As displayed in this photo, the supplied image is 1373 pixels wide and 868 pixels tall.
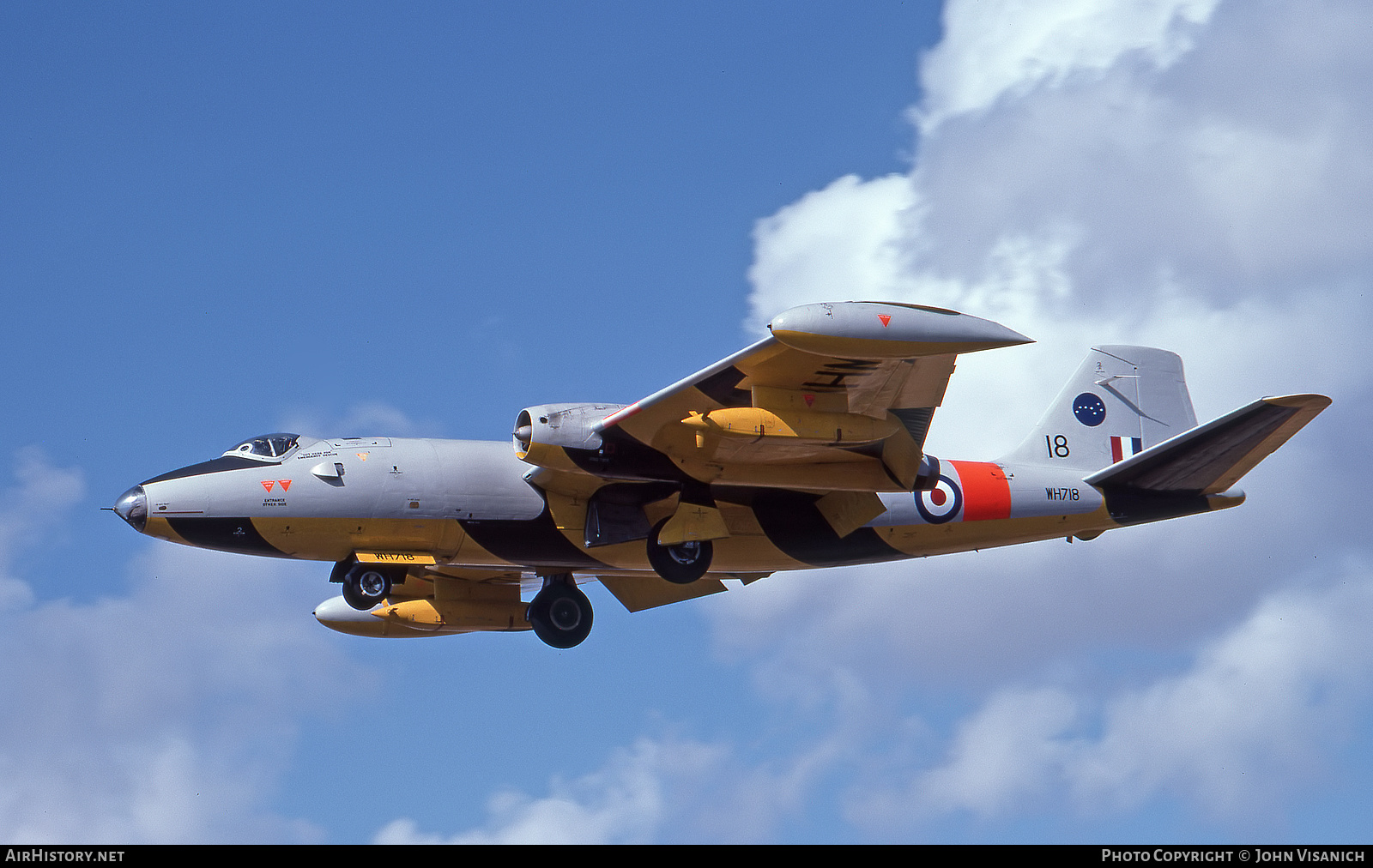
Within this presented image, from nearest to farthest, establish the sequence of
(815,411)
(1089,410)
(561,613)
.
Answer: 1. (815,411)
2. (561,613)
3. (1089,410)

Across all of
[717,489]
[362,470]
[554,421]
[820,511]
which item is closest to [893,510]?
[820,511]

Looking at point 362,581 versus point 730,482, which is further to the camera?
point 362,581

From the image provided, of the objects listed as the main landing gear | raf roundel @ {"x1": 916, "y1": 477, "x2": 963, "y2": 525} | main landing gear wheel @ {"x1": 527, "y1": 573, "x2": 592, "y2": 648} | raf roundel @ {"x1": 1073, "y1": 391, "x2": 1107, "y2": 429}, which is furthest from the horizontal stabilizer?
the main landing gear

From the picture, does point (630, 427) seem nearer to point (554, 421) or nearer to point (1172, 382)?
point (554, 421)

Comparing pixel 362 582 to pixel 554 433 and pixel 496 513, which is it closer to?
pixel 496 513

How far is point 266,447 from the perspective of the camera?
72.2ft

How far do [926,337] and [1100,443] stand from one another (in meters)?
8.73

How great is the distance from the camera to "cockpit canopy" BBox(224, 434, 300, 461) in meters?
21.9

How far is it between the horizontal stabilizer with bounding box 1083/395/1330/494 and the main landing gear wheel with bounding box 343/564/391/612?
37.3ft

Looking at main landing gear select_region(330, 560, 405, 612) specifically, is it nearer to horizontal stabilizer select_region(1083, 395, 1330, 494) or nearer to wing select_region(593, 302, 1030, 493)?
wing select_region(593, 302, 1030, 493)

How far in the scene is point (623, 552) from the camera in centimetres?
2311

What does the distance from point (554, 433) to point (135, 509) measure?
606cm

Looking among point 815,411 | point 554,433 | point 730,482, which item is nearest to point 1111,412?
point 815,411
